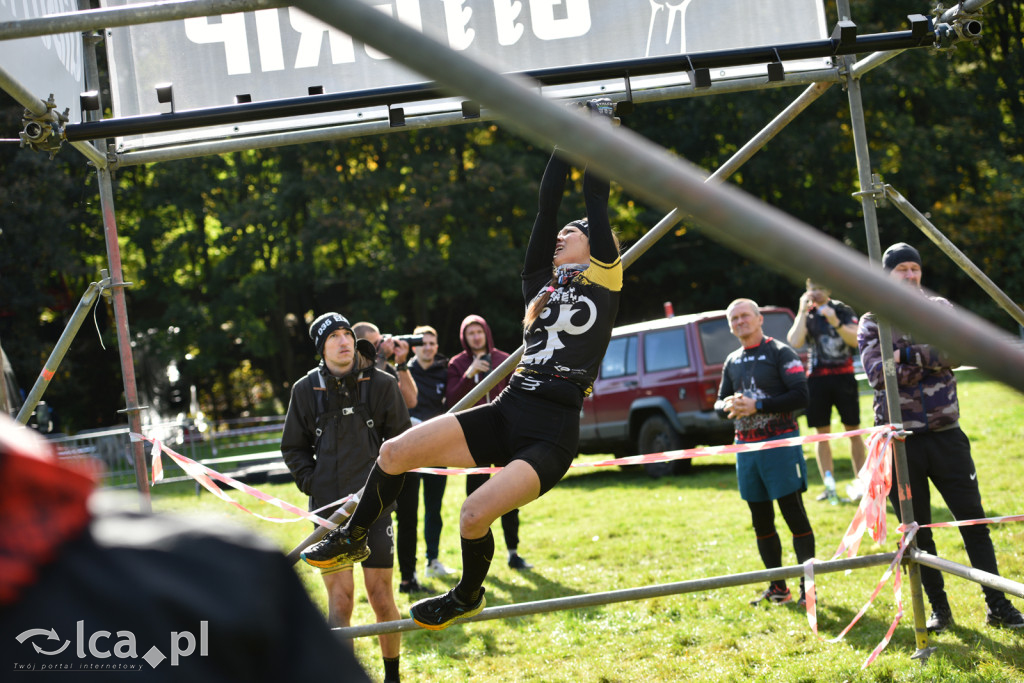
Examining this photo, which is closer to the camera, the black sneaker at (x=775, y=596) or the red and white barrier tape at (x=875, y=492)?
the red and white barrier tape at (x=875, y=492)

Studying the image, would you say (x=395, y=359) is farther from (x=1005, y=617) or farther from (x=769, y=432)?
(x=1005, y=617)

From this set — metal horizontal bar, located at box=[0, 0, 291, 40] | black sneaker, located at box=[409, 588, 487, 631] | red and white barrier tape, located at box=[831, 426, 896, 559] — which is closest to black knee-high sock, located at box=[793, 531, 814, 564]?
red and white barrier tape, located at box=[831, 426, 896, 559]

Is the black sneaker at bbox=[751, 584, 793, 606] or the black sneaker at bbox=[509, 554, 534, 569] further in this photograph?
the black sneaker at bbox=[509, 554, 534, 569]

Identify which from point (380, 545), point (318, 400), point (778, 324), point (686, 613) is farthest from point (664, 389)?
point (380, 545)

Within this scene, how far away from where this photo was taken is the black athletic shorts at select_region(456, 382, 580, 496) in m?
3.56

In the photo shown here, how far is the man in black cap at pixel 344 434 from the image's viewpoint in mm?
5035

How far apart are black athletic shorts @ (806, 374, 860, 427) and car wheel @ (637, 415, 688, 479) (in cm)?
304

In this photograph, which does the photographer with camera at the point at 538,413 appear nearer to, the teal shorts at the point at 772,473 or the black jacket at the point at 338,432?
the black jacket at the point at 338,432

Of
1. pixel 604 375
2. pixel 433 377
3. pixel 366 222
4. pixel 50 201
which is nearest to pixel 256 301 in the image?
pixel 366 222

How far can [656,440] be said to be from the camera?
12.0 m

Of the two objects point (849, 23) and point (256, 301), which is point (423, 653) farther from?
point (256, 301)

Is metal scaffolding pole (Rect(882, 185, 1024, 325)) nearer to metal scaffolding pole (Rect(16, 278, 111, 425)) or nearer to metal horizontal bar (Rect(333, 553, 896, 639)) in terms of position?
metal horizontal bar (Rect(333, 553, 896, 639))

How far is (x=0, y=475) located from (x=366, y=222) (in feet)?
89.6

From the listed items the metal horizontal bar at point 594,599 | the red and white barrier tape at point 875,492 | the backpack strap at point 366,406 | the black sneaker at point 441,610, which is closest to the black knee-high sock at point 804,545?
the red and white barrier tape at point 875,492
